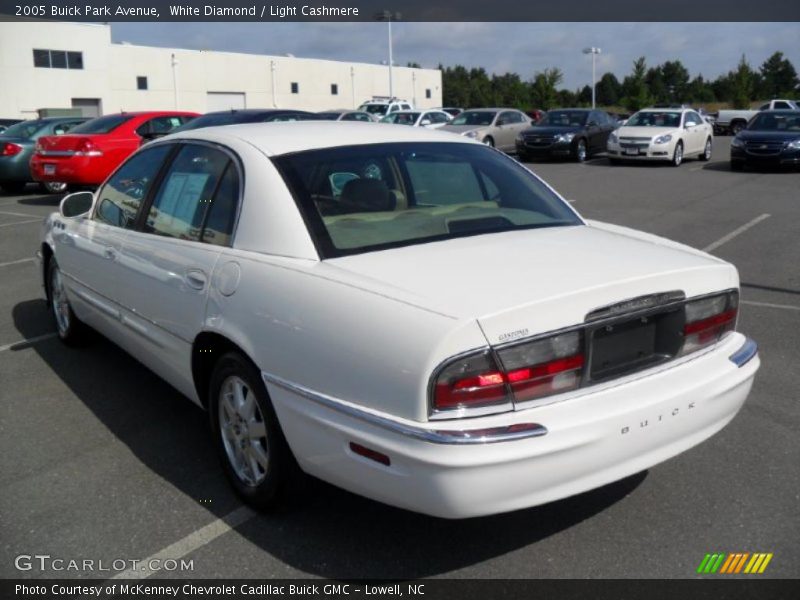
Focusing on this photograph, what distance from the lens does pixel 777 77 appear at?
2844 inches

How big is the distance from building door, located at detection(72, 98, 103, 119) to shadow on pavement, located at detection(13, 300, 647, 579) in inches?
1910

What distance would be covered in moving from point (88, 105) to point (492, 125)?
110 ft

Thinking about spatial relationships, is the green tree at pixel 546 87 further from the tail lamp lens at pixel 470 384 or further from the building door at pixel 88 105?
the tail lamp lens at pixel 470 384

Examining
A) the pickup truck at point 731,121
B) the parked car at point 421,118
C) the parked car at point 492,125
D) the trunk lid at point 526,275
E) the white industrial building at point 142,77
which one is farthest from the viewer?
the white industrial building at point 142,77

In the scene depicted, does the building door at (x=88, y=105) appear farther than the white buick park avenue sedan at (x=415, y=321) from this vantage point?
Yes

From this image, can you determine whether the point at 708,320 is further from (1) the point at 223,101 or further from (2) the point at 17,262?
(1) the point at 223,101

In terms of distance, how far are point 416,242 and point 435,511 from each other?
1.17 m

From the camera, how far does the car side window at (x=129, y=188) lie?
4.40 m

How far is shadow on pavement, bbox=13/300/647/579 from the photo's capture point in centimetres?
302

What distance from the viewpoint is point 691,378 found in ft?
9.92

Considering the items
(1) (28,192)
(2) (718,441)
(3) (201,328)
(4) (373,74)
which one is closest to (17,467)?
(3) (201,328)

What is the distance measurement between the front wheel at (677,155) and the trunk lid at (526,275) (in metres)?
18.4

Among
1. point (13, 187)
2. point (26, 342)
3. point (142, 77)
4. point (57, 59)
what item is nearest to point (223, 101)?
point (142, 77)

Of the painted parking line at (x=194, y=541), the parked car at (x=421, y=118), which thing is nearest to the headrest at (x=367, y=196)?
the painted parking line at (x=194, y=541)
